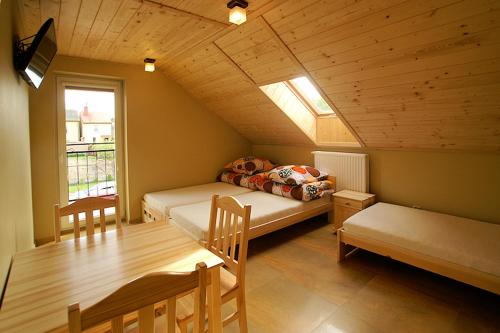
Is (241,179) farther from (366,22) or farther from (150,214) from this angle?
(366,22)

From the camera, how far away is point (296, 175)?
375 centimetres

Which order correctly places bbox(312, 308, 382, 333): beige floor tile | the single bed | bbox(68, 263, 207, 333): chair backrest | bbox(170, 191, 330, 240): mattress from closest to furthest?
bbox(68, 263, 207, 333): chair backrest < bbox(312, 308, 382, 333): beige floor tile < bbox(170, 191, 330, 240): mattress < the single bed

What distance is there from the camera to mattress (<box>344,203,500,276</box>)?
2078 mm

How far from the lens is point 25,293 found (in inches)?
45.3

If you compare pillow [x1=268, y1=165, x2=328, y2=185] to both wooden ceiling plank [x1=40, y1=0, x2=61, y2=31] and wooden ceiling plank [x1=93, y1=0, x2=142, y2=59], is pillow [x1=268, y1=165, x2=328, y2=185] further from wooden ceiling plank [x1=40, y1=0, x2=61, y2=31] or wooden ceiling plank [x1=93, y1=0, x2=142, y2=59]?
wooden ceiling plank [x1=40, y1=0, x2=61, y2=31]

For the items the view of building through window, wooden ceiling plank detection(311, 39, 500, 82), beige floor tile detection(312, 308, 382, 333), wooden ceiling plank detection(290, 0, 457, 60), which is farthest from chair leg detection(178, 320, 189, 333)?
the view of building through window

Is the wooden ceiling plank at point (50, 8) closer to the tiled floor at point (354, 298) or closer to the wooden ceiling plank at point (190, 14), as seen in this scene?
the wooden ceiling plank at point (190, 14)

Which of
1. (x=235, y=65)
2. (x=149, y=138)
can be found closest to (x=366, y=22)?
(x=235, y=65)

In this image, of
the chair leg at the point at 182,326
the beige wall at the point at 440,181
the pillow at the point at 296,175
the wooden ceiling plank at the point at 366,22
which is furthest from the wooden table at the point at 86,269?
the beige wall at the point at 440,181

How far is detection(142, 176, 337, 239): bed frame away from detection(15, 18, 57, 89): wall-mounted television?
1860mm

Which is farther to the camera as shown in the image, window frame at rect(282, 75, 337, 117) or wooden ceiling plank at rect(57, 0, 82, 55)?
window frame at rect(282, 75, 337, 117)

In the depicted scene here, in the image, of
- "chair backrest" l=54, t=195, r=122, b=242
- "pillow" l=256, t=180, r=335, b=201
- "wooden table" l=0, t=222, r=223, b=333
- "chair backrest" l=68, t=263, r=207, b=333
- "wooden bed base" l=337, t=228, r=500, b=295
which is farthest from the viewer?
"pillow" l=256, t=180, r=335, b=201

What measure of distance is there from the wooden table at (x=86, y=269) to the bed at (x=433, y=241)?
1.73m

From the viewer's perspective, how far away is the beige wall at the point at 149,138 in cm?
335
